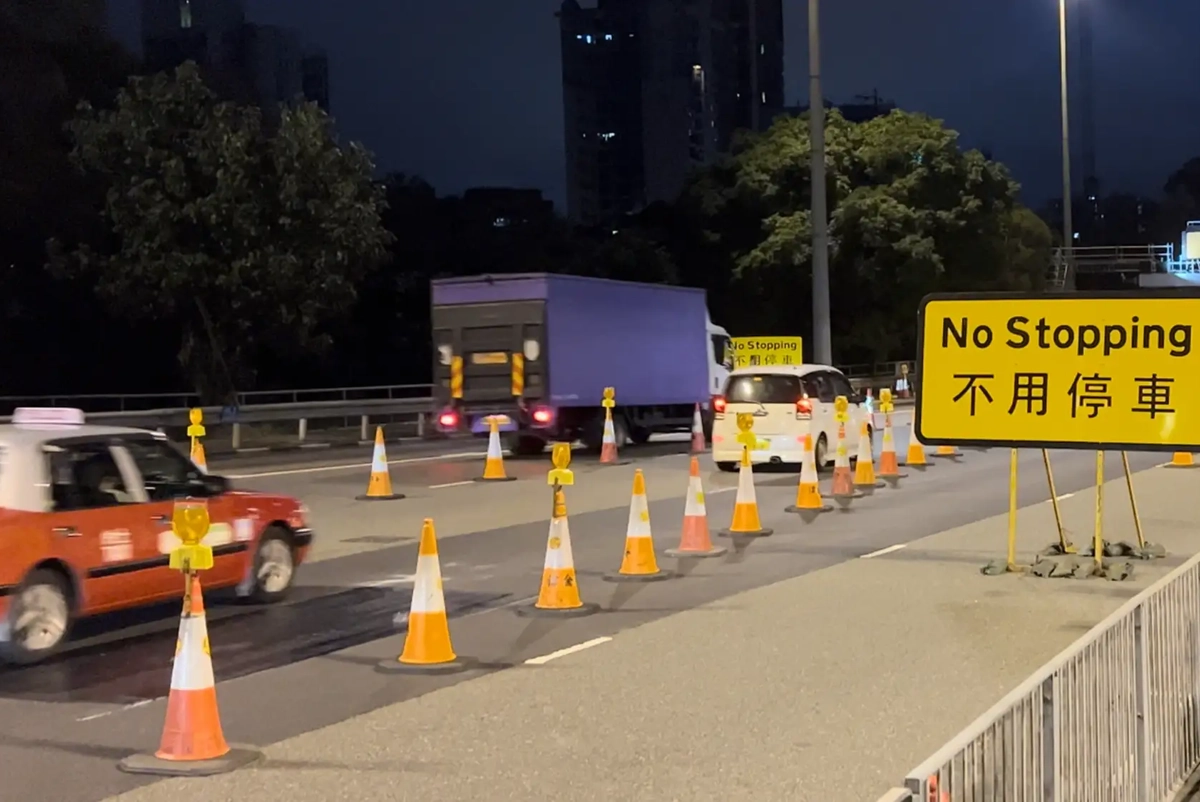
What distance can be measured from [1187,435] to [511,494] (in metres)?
11.1

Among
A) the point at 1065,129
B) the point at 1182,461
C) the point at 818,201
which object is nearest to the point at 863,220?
the point at 1065,129

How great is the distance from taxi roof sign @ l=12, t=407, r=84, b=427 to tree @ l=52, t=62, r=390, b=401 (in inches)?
900

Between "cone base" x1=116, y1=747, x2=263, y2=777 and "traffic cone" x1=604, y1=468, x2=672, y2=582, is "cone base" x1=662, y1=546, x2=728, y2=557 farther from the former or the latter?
"cone base" x1=116, y1=747, x2=263, y2=777

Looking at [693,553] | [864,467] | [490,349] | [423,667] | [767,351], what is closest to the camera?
[423,667]

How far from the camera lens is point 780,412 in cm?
2205

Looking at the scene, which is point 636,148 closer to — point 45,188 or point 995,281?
point 995,281

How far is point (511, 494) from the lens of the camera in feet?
65.2

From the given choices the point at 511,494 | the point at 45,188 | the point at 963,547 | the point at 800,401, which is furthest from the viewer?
the point at 45,188

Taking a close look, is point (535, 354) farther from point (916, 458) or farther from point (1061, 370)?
point (1061, 370)

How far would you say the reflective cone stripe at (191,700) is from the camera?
22.6 feet

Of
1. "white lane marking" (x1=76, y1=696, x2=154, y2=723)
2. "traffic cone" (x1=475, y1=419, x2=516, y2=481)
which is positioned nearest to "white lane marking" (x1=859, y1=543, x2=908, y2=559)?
"white lane marking" (x1=76, y1=696, x2=154, y2=723)

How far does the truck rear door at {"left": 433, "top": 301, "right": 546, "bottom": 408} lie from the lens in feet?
87.3

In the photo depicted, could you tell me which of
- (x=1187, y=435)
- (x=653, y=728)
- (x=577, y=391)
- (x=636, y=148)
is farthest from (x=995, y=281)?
(x=636, y=148)

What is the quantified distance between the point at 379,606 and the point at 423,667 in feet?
8.13
